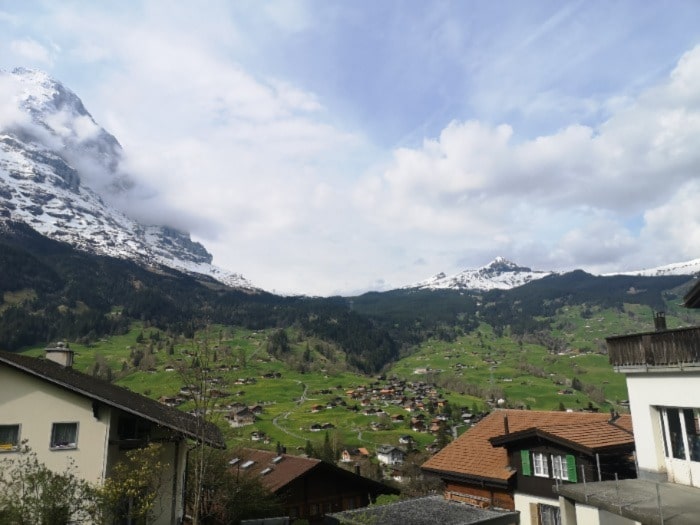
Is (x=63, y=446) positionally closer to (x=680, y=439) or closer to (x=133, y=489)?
(x=133, y=489)

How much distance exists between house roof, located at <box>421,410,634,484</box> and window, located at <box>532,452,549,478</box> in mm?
1364

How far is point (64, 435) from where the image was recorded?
23.5m

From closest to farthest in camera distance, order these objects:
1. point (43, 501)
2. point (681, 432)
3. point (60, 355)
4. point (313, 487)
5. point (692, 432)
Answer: point (43, 501), point (692, 432), point (681, 432), point (60, 355), point (313, 487)

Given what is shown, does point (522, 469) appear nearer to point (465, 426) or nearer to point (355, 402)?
point (465, 426)

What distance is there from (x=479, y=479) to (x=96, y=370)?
623 ft

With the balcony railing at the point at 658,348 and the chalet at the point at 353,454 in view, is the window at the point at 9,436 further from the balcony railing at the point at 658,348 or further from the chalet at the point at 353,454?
the chalet at the point at 353,454

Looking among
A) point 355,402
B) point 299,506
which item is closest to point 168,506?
point 299,506

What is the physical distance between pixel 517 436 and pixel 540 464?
1845 millimetres

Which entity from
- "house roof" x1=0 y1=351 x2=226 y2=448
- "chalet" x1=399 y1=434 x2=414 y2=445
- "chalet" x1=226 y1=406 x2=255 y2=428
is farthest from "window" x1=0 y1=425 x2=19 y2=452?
"chalet" x1=226 y1=406 x2=255 y2=428

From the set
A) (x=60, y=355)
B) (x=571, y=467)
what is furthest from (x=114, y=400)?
(x=571, y=467)

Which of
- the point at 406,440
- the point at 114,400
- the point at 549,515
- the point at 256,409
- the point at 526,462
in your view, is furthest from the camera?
the point at 256,409

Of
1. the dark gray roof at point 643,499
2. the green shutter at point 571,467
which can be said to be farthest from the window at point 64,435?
the green shutter at point 571,467

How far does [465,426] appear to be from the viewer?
518 feet

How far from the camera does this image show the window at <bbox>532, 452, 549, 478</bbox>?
1108 inches
